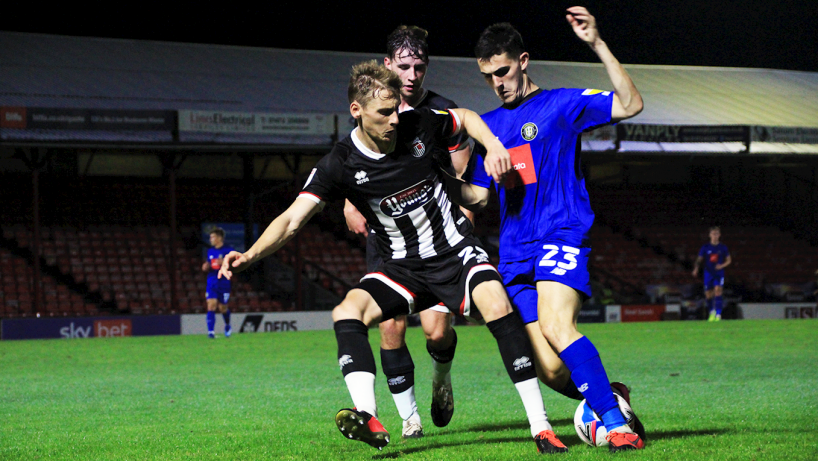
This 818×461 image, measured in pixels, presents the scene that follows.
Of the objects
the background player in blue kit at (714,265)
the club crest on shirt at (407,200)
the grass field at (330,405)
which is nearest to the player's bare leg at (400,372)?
the grass field at (330,405)

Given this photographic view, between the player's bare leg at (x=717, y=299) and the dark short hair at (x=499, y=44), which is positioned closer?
the dark short hair at (x=499, y=44)

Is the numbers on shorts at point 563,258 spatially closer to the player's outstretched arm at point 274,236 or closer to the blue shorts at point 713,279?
the player's outstretched arm at point 274,236

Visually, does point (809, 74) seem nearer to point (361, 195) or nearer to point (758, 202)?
point (758, 202)

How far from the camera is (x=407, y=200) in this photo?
15.3 feet

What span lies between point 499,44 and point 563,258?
1.29 meters

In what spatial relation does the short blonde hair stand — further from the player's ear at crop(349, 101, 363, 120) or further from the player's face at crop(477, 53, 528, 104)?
the player's face at crop(477, 53, 528, 104)

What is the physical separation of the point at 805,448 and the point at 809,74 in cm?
3713

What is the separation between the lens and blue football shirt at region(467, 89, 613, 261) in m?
4.84

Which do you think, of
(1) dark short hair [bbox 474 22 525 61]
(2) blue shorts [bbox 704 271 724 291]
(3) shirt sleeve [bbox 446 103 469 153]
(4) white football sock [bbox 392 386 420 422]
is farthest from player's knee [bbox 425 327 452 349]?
(2) blue shorts [bbox 704 271 724 291]

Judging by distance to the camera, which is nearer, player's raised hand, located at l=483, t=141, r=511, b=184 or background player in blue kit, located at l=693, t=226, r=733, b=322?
player's raised hand, located at l=483, t=141, r=511, b=184

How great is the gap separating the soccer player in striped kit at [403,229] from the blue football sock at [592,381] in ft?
0.72

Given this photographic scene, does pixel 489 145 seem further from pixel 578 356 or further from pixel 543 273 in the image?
pixel 578 356

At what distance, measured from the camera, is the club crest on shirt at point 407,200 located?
15.3ft

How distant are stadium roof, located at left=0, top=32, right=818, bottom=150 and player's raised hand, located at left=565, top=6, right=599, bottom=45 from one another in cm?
2262
